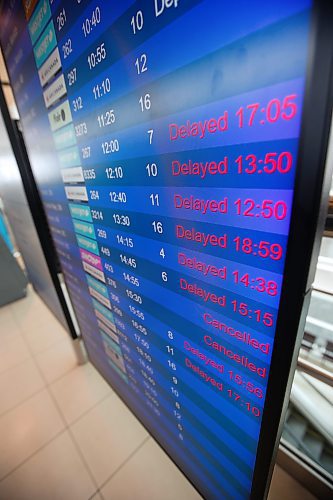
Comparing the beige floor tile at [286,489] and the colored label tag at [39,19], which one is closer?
the colored label tag at [39,19]

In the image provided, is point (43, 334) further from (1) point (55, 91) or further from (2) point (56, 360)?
(1) point (55, 91)

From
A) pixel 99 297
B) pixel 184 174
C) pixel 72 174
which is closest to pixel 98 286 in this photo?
pixel 99 297

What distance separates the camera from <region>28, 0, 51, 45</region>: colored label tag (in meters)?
0.86

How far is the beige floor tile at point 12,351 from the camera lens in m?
2.45

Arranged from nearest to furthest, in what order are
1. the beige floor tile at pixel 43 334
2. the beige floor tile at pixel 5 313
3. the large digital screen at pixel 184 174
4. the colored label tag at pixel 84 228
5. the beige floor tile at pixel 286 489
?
the large digital screen at pixel 184 174, the colored label tag at pixel 84 228, the beige floor tile at pixel 286 489, the beige floor tile at pixel 43 334, the beige floor tile at pixel 5 313

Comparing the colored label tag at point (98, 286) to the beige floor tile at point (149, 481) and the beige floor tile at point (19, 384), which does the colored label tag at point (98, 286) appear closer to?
the beige floor tile at point (149, 481)

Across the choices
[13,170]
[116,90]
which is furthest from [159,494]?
[13,170]

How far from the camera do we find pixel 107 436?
169 centimetres

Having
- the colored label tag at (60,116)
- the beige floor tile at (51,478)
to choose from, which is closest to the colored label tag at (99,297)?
the colored label tag at (60,116)

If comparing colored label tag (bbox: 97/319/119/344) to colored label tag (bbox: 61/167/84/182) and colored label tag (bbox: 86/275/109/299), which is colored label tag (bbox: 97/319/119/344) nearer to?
colored label tag (bbox: 86/275/109/299)

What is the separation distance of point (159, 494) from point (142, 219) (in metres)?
1.63

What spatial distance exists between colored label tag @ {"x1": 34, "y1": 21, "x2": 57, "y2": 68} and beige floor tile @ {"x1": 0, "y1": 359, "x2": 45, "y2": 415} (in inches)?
96.1

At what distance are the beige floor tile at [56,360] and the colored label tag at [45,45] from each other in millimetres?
2383

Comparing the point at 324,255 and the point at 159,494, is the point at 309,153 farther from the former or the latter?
the point at 159,494
